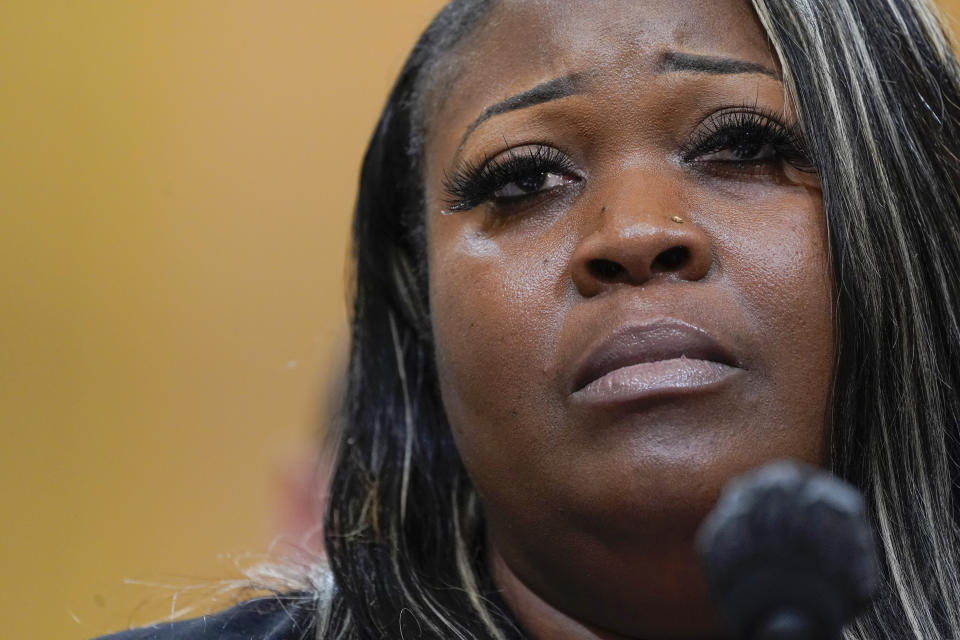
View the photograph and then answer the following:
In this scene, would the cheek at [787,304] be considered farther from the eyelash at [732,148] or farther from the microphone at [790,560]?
the microphone at [790,560]

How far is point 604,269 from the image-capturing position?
1.10m

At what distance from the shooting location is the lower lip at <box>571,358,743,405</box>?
1026 millimetres

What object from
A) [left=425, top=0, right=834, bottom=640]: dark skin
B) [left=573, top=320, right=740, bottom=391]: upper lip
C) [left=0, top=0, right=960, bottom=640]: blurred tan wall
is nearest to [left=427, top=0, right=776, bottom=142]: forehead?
[left=425, top=0, right=834, bottom=640]: dark skin

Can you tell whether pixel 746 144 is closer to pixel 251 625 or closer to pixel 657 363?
pixel 657 363

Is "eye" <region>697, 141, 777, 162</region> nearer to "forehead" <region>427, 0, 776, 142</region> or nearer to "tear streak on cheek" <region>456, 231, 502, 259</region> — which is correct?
"forehead" <region>427, 0, 776, 142</region>

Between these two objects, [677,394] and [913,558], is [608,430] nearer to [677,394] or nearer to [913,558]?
[677,394]

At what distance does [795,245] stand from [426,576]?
1.82 feet

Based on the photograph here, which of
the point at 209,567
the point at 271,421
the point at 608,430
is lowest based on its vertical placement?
the point at 209,567

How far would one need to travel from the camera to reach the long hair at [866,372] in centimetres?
114

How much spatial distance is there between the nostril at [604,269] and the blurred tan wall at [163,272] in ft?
3.98

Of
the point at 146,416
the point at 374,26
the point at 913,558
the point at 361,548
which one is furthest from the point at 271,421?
the point at 913,558

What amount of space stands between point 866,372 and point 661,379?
23 centimetres

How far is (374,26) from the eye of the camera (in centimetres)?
287

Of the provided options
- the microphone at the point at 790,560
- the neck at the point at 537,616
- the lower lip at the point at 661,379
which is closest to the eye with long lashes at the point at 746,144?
the lower lip at the point at 661,379
